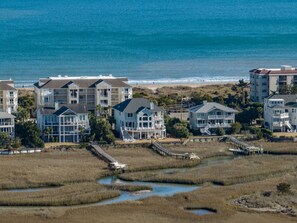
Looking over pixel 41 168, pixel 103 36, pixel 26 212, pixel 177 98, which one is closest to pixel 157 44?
pixel 103 36

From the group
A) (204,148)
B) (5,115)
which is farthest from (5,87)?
(204,148)

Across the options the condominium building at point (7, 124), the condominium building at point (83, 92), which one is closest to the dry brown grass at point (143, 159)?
the condominium building at point (7, 124)

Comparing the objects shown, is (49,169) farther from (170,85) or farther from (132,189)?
(170,85)

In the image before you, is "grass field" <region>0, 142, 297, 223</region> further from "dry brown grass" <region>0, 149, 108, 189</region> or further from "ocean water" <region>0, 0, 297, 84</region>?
"ocean water" <region>0, 0, 297, 84</region>

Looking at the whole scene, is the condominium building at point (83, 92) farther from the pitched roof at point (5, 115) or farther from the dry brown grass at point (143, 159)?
the dry brown grass at point (143, 159)

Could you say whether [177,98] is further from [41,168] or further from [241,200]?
[241,200]

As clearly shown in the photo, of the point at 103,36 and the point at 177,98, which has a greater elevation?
the point at 103,36
